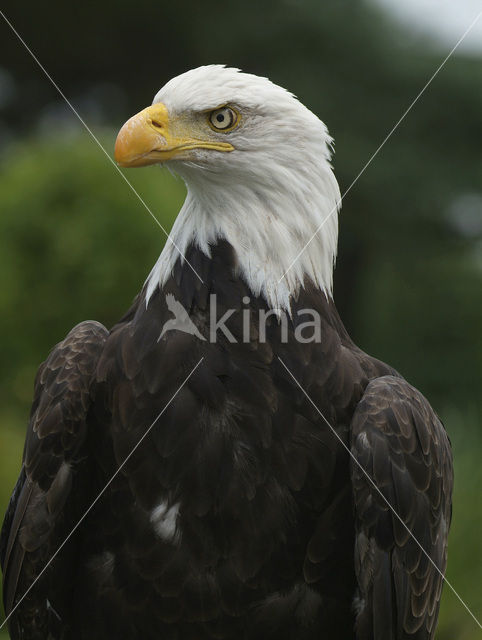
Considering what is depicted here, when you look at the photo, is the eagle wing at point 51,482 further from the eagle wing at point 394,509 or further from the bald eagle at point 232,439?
the eagle wing at point 394,509

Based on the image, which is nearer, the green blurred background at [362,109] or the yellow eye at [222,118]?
the yellow eye at [222,118]

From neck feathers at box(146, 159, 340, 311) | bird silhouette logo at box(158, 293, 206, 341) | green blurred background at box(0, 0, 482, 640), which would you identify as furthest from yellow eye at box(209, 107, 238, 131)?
green blurred background at box(0, 0, 482, 640)

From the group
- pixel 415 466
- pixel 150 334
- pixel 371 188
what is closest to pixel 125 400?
pixel 150 334

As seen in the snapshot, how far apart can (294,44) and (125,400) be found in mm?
6187

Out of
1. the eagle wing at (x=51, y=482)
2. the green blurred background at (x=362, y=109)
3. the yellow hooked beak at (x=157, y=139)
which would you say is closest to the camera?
the yellow hooked beak at (x=157, y=139)

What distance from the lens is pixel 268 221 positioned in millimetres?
2736

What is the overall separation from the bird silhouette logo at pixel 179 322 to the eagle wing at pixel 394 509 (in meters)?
0.51

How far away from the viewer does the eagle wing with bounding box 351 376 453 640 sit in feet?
8.79

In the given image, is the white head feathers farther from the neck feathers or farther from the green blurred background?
the green blurred background

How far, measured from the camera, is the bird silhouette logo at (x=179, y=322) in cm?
271

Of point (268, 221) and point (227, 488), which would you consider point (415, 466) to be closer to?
point (227, 488)

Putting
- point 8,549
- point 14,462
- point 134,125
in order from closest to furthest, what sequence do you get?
point 134,125
point 8,549
point 14,462

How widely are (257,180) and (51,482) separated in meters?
1.02

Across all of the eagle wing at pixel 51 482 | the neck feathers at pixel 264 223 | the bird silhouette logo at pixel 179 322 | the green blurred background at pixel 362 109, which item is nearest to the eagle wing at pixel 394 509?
the neck feathers at pixel 264 223
